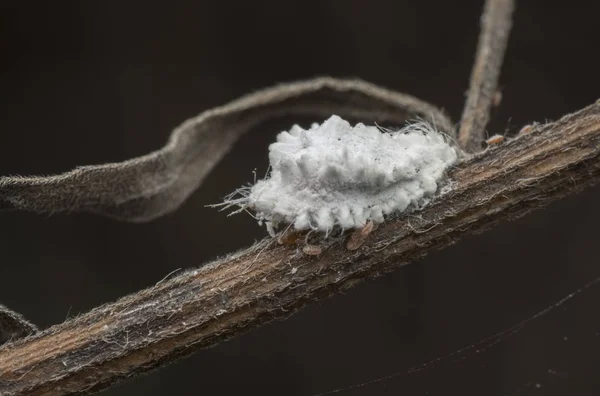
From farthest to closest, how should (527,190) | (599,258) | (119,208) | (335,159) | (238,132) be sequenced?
(599,258) → (238,132) → (119,208) → (527,190) → (335,159)

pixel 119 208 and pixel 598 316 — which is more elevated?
pixel 119 208

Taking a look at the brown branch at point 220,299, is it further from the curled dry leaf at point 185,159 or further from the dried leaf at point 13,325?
the curled dry leaf at point 185,159

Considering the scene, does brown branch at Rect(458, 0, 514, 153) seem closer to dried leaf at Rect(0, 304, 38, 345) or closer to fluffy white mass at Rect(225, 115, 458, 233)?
fluffy white mass at Rect(225, 115, 458, 233)

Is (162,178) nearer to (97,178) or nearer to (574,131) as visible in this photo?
(97,178)

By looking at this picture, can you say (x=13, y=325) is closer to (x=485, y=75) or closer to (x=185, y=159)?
(x=185, y=159)

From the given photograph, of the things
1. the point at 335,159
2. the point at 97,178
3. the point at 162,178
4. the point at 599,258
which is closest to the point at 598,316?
the point at 599,258

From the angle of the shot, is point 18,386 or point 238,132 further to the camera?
point 238,132
